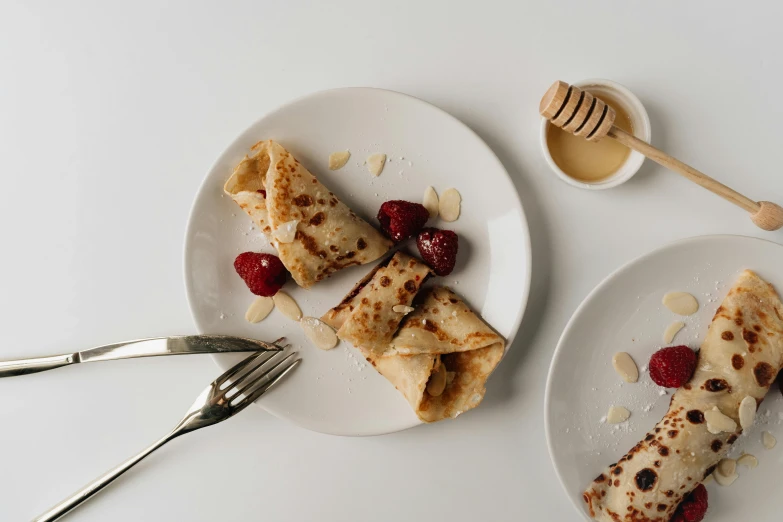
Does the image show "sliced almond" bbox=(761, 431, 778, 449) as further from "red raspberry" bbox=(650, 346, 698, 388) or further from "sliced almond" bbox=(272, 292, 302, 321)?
"sliced almond" bbox=(272, 292, 302, 321)

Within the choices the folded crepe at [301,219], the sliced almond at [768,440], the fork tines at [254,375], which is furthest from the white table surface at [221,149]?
the sliced almond at [768,440]

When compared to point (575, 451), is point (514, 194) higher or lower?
higher

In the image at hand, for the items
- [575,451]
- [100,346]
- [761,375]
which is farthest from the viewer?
[100,346]

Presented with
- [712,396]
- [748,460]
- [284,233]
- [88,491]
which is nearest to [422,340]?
[284,233]

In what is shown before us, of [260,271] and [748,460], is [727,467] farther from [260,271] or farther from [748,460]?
[260,271]

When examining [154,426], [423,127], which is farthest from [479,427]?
[154,426]

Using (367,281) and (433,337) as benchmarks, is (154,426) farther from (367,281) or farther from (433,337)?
(433,337)

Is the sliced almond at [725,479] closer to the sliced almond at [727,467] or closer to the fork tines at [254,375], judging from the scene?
the sliced almond at [727,467]
